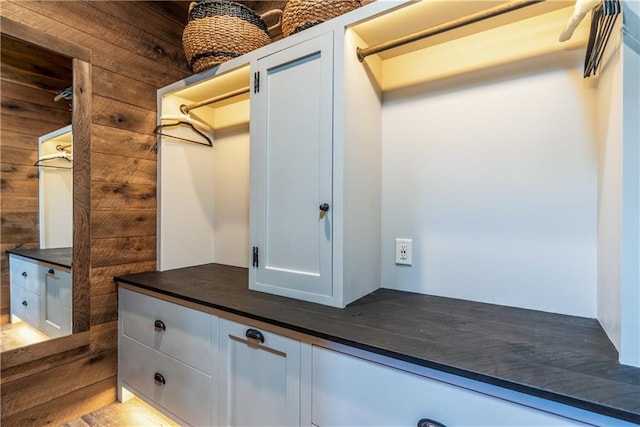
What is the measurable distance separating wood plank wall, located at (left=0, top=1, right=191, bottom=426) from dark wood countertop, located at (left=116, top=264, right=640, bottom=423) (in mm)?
530

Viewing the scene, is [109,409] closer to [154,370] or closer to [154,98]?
[154,370]

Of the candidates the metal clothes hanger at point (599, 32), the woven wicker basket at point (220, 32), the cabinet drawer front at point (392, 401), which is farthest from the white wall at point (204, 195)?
the metal clothes hanger at point (599, 32)

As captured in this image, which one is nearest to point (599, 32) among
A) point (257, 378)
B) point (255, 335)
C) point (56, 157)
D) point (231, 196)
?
point (255, 335)

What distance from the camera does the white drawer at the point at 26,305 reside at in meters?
1.45

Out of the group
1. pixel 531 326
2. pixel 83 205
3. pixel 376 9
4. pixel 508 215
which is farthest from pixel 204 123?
pixel 531 326

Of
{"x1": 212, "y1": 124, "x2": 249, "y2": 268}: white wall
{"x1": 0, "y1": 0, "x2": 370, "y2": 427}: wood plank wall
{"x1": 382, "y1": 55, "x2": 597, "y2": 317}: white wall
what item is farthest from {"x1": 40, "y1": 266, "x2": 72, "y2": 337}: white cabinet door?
{"x1": 382, "y1": 55, "x2": 597, "y2": 317}: white wall

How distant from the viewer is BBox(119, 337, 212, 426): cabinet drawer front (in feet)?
4.32

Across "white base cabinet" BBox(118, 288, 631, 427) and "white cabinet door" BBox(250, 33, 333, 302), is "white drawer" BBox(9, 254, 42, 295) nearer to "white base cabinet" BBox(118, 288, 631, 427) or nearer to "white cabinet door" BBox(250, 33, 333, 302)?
"white base cabinet" BBox(118, 288, 631, 427)

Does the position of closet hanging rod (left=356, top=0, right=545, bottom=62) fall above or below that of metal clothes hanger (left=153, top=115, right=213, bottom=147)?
above

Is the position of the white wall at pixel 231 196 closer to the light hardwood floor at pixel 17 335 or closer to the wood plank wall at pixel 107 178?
the wood plank wall at pixel 107 178

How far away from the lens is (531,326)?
0.99m

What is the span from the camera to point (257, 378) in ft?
3.74

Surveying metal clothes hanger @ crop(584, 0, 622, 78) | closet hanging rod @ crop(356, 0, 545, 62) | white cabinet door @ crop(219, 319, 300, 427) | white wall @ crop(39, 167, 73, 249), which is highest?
closet hanging rod @ crop(356, 0, 545, 62)

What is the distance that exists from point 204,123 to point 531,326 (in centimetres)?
203
